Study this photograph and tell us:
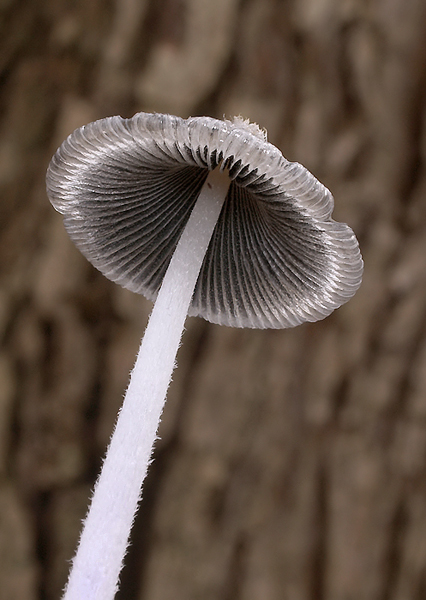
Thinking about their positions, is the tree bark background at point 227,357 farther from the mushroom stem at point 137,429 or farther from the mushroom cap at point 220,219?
the mushroom stem at point 137,429

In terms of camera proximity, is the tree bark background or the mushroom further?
the tree bark background

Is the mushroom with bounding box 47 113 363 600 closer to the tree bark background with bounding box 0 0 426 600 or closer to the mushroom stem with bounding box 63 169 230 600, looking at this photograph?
the mushroom stem with bounding box 63 169 230 600

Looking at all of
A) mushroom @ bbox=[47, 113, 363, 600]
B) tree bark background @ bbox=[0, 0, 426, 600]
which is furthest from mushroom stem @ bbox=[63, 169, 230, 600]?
tree bark background @ bbox=[0, 0, 426, 600]

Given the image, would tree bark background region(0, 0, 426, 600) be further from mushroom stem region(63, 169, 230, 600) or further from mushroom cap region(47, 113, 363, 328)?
mushroom stem region(63, 169, 230, 600)

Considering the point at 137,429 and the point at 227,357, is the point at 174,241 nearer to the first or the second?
the point at 137,429

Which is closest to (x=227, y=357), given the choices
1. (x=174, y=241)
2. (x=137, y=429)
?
(x=174, y=241)

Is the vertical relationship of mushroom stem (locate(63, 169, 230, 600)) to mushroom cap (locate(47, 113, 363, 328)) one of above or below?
below
